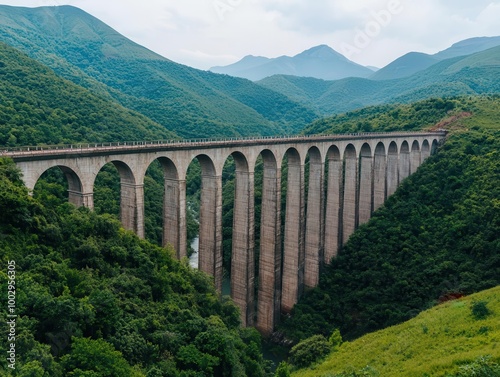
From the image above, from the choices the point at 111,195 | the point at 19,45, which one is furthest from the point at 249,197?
the point at 19,45

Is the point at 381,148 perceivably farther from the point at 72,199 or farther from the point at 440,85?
the point at 440,85

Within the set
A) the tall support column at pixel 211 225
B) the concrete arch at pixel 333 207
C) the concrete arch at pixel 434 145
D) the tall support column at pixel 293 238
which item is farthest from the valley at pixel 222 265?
the concrete arch at pixel 434 145

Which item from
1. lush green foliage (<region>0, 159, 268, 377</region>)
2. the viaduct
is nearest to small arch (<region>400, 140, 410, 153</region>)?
the viaduct

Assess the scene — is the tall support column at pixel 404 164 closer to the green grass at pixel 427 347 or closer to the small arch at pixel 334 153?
the small arch at pixel 334 153

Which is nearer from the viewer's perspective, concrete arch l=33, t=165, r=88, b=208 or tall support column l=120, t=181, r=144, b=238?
concrete arch l=33, t=165, r=88, b=208

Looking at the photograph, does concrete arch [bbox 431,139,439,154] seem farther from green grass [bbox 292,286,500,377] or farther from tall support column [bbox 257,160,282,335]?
green grass [bbox 292,286,500,377]

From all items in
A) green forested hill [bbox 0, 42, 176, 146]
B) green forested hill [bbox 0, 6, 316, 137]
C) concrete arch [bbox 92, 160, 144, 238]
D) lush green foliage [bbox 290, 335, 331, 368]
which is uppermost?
green forested hill [bbox 0, 6, 316, 137]

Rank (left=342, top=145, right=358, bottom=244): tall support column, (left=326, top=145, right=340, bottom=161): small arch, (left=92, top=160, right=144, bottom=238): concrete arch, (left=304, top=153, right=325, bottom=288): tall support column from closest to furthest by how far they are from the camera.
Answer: (left=92, top=160, right=144, bottom=238): concrete arch < (left=304, top=153, right=325, bottom=288): tall support column < (left=326, top=145, right=340, bottom=161): small arch < (left=342, top=145, right=358, bottom=244): tall support column
